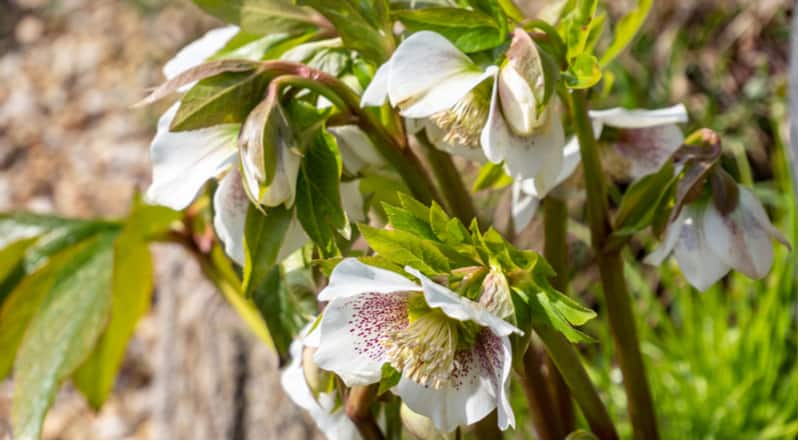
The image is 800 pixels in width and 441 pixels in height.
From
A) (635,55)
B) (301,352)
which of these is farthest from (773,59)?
(301,352)

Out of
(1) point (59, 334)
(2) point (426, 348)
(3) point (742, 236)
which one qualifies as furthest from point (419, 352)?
(1) point (59, 334)

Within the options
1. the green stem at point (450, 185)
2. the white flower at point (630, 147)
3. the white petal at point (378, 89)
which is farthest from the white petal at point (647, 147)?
the white petal at point (378, 89)

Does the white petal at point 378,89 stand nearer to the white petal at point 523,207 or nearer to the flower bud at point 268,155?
the flower bud at point 268,155

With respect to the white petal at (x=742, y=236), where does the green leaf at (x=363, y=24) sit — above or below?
above

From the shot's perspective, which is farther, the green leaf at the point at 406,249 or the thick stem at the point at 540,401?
the thick stem at the point at 540,401

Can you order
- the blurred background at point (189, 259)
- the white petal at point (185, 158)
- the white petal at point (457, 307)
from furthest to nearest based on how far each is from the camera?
the blurred background at point (189, 259)
the white petal at point (185, 158)
the white petal at point (457, 307)

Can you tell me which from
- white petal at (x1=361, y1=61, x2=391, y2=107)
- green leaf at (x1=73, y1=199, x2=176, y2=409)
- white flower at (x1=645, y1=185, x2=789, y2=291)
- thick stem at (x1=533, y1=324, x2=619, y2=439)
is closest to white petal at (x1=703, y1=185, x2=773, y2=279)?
white flower at (x1=645, y1=185, x2=789, y2=291)

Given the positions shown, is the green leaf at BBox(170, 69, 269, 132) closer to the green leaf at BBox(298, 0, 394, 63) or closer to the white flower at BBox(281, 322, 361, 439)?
the green leaf at BBox(298, 0, 394, 63)

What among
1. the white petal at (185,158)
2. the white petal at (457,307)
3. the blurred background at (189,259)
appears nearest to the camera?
the white petal at (457,307)
